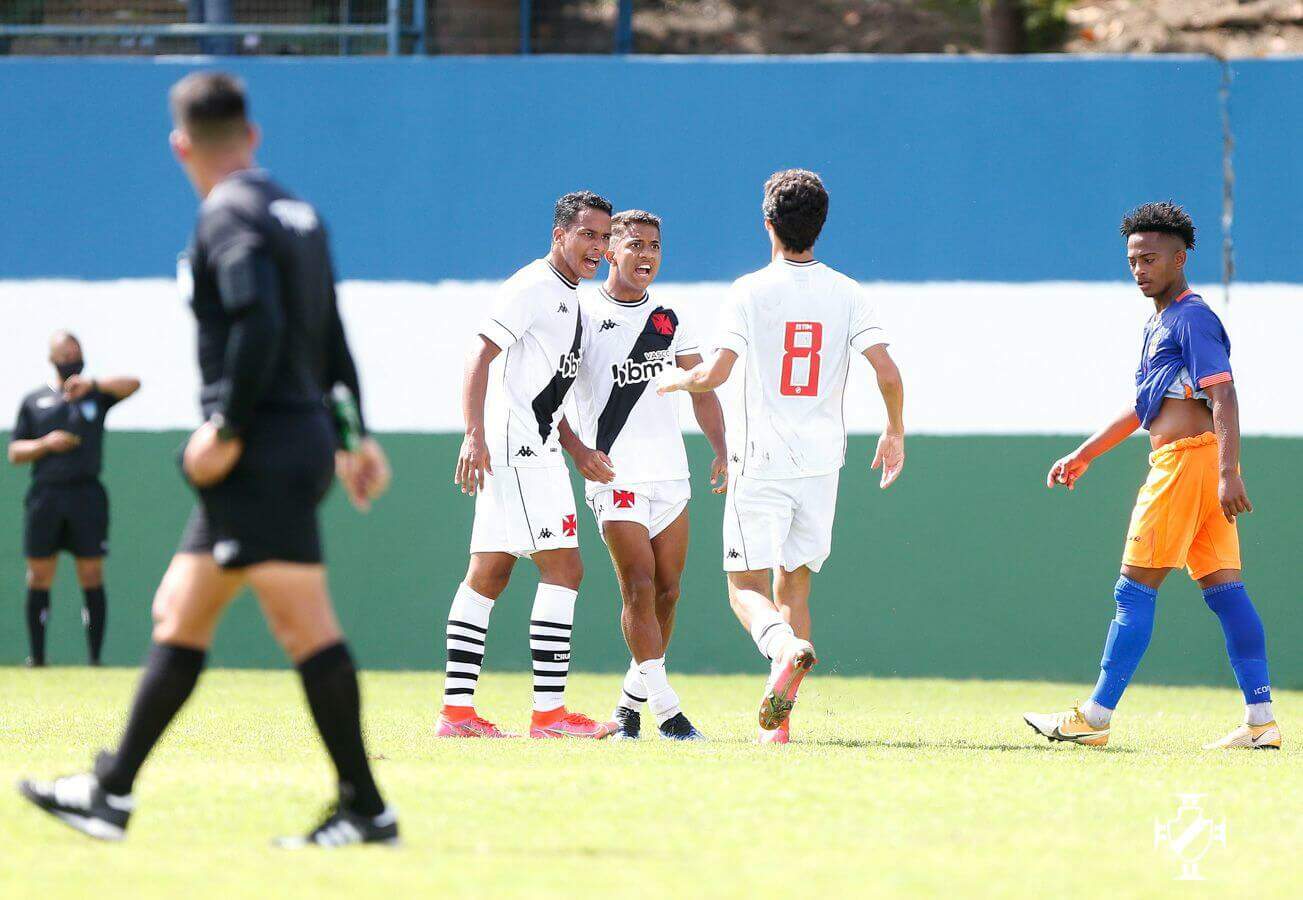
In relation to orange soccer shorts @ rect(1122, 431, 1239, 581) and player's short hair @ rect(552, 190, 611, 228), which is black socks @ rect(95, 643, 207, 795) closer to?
player's short hair @ rect(552, 190, 611, 228)

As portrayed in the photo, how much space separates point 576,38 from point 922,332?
13.5ft

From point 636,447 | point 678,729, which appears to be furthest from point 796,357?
point 678,729

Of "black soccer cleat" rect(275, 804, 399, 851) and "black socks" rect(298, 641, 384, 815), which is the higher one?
"black socks" rect(298, 641, 384, 815)

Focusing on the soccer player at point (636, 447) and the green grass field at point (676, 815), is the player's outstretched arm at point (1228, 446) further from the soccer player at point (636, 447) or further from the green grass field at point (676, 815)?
the soccer player at point (636, 447)

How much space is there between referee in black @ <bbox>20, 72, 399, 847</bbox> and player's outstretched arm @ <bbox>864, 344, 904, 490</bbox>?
10.1ft

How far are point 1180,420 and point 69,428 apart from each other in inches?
297

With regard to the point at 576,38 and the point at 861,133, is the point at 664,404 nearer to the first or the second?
the point at 861,133

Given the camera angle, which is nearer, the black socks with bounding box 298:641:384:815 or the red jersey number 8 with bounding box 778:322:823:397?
the black socks with bounding box 298:641:384:815

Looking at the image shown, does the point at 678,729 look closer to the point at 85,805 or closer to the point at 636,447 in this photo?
the point at 636,447

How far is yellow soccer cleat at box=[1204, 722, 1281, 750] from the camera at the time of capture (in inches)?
277

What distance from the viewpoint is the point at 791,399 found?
691 centimetres

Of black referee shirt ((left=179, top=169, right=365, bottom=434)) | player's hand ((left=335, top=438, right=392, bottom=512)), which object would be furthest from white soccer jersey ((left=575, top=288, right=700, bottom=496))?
black referee shirt ((left=179, top=169, right=365, bottom=434))

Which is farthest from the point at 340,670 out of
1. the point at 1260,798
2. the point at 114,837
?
the point at 1260,798

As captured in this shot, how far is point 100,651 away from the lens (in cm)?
1150
